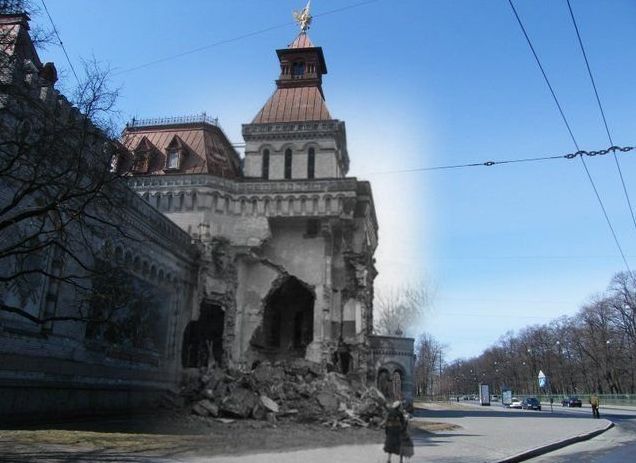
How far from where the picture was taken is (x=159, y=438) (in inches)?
599

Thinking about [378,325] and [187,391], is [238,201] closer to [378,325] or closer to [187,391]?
[187,391]

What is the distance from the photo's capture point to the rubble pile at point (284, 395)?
23531 mm

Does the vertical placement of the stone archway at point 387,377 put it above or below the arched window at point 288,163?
below

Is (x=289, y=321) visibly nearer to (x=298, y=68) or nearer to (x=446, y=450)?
(x=298, y=68)

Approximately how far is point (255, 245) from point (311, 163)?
6.76m

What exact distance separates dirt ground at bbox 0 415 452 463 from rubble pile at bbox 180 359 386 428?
1.16 meters

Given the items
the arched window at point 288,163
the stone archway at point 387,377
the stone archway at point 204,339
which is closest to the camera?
the stone archway at point 204,339

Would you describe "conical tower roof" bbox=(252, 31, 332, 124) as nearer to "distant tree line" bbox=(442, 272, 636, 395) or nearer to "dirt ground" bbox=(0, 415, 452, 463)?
"dirt ground" bbox=(0, 415, 452, 463)

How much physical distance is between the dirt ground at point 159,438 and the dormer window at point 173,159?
1657 cm

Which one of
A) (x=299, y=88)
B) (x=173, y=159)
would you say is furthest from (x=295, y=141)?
(x=173, y=159)

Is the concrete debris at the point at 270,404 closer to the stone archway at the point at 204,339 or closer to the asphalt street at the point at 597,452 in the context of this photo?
the stone archway at the point at 204,339

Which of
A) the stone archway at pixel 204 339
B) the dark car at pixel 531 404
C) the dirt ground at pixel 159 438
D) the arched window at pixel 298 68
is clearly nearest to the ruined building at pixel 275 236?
the stone archway at pixel 204 339

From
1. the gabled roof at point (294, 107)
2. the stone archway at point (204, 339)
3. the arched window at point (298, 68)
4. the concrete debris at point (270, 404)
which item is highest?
the arched window at point (298, 68)

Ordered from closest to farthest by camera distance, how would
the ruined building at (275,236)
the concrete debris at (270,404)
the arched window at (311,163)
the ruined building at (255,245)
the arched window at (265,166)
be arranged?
the concrete debris at (270,404), the ruined building at (255,245), the ruined building at (275,236), the arched window at (311,163), the arched window at (265,166)
